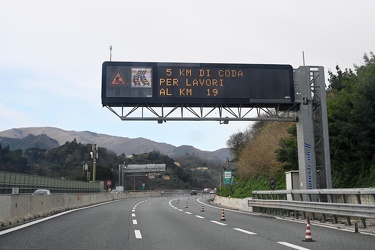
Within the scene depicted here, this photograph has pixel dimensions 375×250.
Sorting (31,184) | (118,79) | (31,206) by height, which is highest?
(118,79)

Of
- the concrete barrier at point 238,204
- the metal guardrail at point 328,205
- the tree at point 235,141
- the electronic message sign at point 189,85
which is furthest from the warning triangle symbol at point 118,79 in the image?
the tree at point 235,141

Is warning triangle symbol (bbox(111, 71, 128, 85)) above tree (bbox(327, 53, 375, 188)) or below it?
above

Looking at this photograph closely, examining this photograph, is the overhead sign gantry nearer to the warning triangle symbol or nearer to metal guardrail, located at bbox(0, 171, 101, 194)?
the warning triangle symbol

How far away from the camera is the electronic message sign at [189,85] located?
2436 cm

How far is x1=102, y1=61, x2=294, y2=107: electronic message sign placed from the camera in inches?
959

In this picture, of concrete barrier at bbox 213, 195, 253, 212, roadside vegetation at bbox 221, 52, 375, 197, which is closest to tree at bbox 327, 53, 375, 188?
roadside vegetation at bbox 221, 52, 375, 197

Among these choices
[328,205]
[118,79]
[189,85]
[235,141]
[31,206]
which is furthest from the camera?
[235,141]

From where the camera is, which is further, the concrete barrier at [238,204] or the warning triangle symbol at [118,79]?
the concrete barrier at [238,204]

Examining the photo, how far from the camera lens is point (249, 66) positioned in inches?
978

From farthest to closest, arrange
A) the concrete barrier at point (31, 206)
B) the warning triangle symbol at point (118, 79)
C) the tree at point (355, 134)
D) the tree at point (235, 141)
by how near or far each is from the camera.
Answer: the tree at point (235, 141) → the tree at point (355, 134) → the warning triangle symbol at point (118, 79) → the concrete barrier at point (31, 206)

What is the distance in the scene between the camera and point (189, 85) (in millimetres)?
24391

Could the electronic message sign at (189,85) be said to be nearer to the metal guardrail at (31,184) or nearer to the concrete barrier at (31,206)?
the concrete barrier at (31,206)

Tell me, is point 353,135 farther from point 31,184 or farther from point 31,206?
point 31,184

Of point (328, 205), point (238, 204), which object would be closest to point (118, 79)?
point (238, 204)
